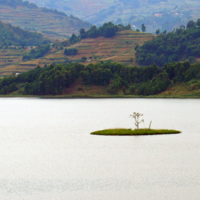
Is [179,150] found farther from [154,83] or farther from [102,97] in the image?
[102,97]

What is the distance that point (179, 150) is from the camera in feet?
178

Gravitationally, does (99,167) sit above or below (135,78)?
below

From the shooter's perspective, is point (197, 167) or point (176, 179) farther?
point (197, 167)

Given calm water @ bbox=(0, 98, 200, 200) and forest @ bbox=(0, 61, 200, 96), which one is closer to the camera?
calm water @ bbox=(0, 98, 200, 200)

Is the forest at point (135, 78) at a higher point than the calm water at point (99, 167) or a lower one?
higher

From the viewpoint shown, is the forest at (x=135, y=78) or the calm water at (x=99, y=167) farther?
the forest at (x=135, y=78)

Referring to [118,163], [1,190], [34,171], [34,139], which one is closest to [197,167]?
[118,163]

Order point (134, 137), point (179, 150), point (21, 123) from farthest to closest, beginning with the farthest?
1. point (21, 123)
2. point (134, 137)
3. point (179, 150)

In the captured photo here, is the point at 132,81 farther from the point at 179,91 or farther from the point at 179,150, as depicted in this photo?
the point at 179,150

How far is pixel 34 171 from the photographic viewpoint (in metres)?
45.0

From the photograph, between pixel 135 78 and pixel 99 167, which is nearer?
pixel 99 167

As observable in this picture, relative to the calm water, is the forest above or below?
Answer: above

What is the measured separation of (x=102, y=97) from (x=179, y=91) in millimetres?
38870

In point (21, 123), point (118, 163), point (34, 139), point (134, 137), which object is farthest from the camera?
point (21, 123)
